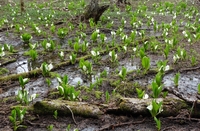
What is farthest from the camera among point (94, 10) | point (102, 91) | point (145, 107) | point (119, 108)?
point (94, 10)

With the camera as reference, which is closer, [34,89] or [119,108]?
[119,108]

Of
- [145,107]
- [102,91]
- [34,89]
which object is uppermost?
[34,89]

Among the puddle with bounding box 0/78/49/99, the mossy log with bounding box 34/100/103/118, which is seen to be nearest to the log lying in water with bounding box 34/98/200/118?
the mossy log with bounding box 34/100/103/118

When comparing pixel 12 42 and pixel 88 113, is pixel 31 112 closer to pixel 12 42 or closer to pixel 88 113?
pixel 88 113

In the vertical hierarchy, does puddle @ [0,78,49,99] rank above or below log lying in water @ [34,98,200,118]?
above

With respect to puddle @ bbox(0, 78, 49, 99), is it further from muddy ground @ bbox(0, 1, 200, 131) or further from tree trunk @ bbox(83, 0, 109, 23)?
tree trunk @ bbox(83, 0, 109, 23)

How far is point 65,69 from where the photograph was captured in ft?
17.7

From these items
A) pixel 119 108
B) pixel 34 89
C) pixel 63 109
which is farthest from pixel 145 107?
pixel 34 89

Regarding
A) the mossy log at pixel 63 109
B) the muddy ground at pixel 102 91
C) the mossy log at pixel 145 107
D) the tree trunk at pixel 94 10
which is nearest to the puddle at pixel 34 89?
the muddy ground at pixel 102 91

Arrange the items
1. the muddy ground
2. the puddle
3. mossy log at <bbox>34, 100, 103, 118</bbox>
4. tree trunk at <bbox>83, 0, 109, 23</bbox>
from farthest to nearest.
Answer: tree trunk at <bbox>83, 0, 109, 23</bbox>
the puddle
mossy log at <bbox>34, 100, 103, 118</bbox>
the muddy ground

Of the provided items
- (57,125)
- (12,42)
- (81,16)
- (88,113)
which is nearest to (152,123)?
(88,113)

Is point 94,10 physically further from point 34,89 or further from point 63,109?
point 63,109

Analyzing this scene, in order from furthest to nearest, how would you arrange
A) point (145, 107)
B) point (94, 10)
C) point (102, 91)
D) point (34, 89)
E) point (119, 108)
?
point (94, 10), point (34, 89), point (102, 91), point (119, 108), point (145, 107)

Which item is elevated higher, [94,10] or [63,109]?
[94,10]
